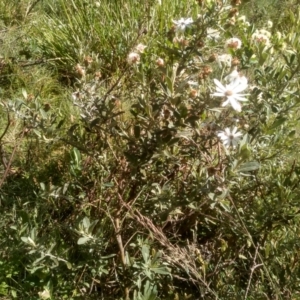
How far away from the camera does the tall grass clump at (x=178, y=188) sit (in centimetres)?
171

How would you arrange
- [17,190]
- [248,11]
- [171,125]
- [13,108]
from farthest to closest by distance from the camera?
[248,11]
[17,190]
[13,108]
[171,125]

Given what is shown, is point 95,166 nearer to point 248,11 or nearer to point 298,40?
point 298,40

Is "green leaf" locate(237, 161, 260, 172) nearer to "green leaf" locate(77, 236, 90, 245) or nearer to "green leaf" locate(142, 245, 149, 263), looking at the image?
"green leaf" locate(142, 245, 149, 263)

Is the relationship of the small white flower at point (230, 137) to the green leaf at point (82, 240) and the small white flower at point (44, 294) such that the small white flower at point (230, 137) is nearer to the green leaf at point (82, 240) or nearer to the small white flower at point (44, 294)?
the green leaf at point (82, 240)

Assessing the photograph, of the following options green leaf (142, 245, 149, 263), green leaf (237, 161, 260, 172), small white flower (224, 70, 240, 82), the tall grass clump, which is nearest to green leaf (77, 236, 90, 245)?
the tall grass clump

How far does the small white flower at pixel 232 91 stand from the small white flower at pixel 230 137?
0.42 feet

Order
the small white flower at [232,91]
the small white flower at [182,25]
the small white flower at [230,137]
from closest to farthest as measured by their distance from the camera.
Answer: the small white flower at [232,91] → the small white flower at [230,137] → the small white flower at [182,25]

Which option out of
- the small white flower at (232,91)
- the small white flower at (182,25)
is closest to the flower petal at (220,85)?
the small white flower at (232,91)

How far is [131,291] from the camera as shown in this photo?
1.86 metres

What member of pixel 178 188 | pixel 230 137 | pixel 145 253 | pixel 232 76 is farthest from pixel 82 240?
pixel 232 76

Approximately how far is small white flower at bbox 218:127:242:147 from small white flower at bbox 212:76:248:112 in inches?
5.0

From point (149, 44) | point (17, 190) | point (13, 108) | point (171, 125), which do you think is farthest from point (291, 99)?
point (149, 44)

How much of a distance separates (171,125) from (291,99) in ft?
1.39

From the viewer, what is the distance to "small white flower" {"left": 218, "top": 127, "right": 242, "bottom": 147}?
1646 mm
